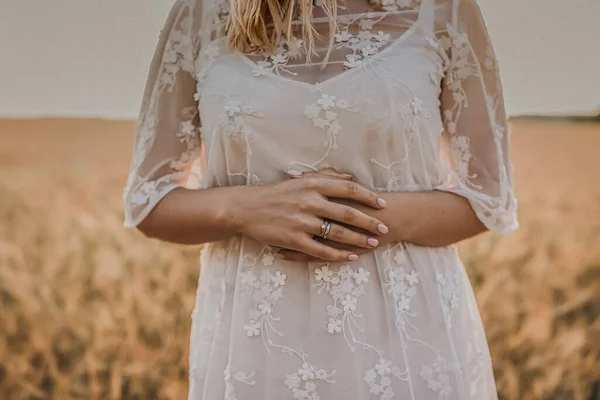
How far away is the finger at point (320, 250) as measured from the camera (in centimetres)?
85

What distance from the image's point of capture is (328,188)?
2.85 feet

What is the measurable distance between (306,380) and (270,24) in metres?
0.49

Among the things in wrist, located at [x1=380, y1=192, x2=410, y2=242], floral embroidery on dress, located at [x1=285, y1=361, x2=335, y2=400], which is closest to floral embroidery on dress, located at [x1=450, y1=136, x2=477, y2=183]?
wrist, located at [x1=380, y1=192, x2=410, y2=242]

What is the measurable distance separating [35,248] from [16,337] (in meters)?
0.25

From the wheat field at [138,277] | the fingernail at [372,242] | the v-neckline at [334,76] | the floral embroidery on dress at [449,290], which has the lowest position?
the wheat field at [138,277]

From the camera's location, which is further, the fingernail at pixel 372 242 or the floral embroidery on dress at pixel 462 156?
the floral embroidery on dress at pixel 462 156

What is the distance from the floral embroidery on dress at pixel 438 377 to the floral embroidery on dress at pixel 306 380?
5.1 inches

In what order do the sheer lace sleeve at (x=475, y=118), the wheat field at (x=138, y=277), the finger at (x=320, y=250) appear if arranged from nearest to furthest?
the finger at (x=320, y=250)
the sheer lace sleeve at (x=475, y=118)
the wheat field at (x=138, y=277)

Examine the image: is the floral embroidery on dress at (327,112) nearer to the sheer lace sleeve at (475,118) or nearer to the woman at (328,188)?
the woman at (328,188)

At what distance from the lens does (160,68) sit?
1001 mm

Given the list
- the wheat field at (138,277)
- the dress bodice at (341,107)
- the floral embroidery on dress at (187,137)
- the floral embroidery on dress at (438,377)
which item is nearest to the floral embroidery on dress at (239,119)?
the dress bodice at (341,107)

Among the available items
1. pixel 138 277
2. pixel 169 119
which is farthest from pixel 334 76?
pixel 138 277

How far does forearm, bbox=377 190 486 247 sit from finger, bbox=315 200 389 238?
0.08ft

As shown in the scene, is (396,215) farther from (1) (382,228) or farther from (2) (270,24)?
(2) (270,24)
